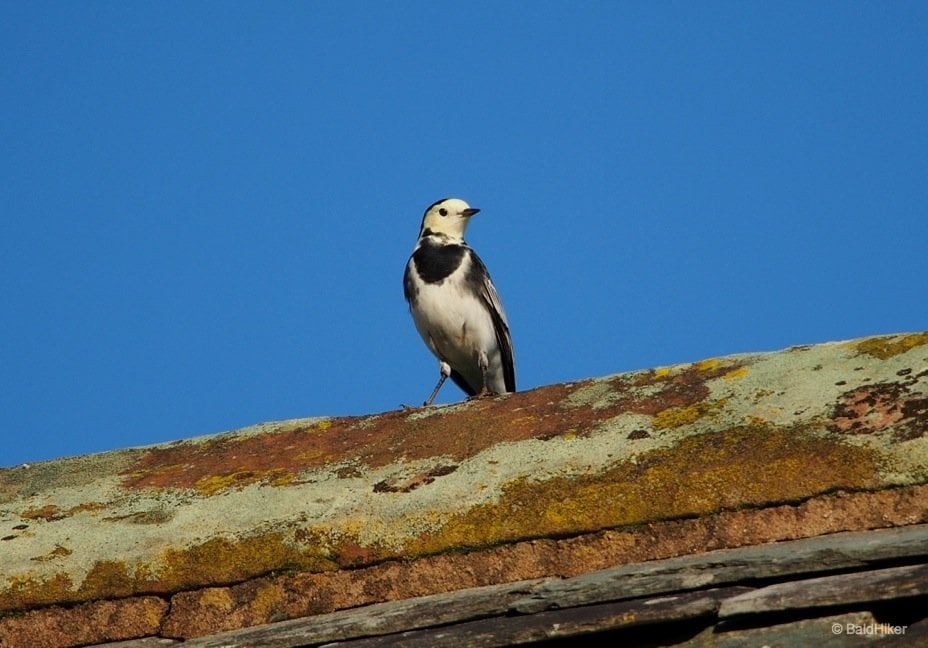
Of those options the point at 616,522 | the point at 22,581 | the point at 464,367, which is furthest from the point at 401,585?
the point at 464,367

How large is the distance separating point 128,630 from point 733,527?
1.69 metres

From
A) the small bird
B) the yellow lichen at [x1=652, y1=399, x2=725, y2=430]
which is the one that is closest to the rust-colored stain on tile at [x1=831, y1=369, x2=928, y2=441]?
the yellow lichen at [x1=652, y1=399, x2=725, y2=430]

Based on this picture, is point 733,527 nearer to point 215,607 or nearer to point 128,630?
point 215,607

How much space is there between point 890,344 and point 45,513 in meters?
2.79

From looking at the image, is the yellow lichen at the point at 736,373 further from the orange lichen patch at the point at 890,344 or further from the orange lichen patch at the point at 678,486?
the orange lichen patch at the point at 678,486

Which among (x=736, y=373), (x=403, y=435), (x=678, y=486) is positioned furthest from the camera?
(x=403, y=435)

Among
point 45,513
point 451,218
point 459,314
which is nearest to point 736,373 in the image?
point 45,513

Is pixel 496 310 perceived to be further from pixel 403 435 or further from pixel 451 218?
pixel 403 435

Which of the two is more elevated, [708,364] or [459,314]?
[459,314]

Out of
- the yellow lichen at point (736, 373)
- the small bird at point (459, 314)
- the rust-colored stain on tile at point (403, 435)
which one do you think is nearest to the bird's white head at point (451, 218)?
the small bird at point (459, 314)

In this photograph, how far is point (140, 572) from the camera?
3980 mm

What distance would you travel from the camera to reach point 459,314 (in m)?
9.36

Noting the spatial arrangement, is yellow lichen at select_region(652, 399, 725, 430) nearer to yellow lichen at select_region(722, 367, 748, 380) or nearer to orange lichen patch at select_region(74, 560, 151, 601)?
yellow lichen at select_region(722, 367, 748, 380)

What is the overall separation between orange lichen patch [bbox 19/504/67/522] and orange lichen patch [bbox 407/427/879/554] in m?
1.38
